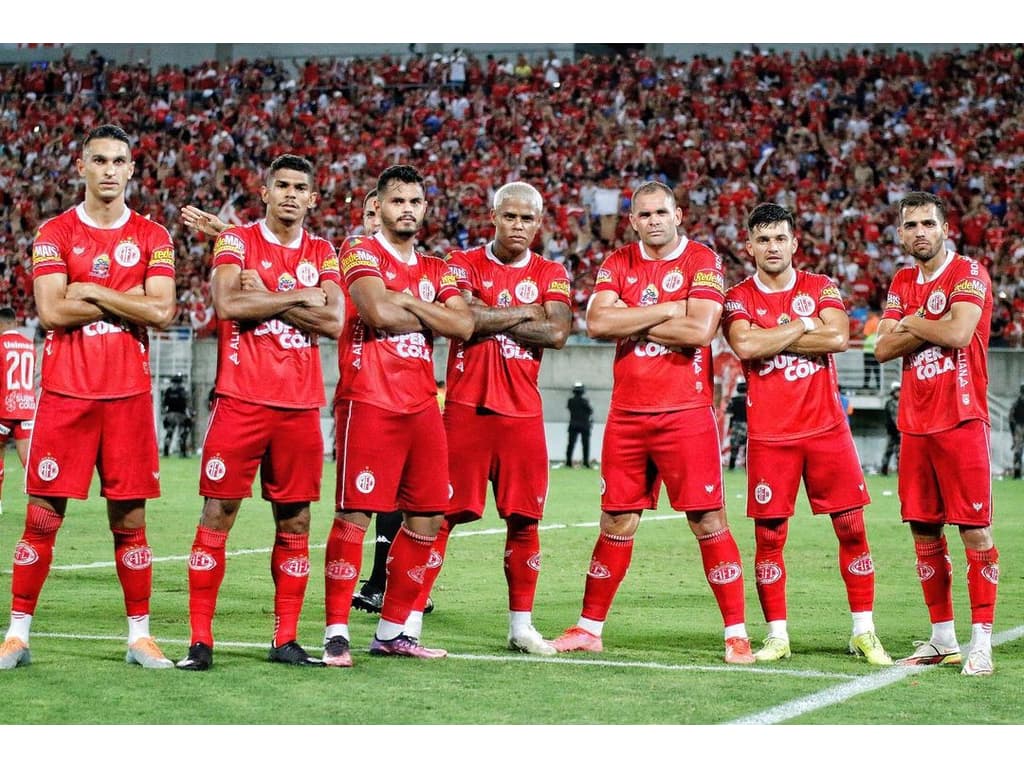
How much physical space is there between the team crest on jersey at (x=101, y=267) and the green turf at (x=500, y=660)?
193cm

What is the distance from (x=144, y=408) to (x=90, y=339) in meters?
0.44

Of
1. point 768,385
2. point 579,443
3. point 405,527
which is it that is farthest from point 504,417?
point 579,443

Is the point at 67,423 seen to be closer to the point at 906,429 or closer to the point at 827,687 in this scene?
the point at 827,687

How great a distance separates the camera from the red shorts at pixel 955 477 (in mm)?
7270

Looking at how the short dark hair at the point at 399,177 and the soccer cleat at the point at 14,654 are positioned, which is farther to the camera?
the short dark hair at the point at 399,177

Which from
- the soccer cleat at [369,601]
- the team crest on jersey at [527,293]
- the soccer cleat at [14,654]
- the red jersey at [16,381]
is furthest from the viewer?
the red jersey at [16,381]

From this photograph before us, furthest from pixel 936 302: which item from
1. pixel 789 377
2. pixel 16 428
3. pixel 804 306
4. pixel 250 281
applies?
pixel 16 428

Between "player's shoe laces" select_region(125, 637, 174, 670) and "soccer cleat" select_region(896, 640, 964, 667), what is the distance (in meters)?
3.75

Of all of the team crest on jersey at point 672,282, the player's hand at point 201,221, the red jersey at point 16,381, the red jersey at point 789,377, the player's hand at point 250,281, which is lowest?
the red jersey at point 16,381

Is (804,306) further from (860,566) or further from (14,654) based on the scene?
(14,654)

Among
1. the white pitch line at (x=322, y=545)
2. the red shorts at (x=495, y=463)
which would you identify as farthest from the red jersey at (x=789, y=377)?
the white pitch line at (x=322, y=545)

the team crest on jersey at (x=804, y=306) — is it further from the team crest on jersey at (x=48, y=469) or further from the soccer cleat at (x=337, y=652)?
the team crest on jersey at (x=48, y=469)

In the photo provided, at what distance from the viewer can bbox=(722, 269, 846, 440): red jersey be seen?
7.57 meters

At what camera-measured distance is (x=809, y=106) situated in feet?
102
